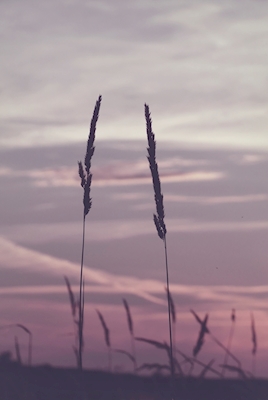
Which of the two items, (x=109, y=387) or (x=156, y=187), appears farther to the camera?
(x=156, y=187)

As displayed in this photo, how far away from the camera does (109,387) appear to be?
484cm

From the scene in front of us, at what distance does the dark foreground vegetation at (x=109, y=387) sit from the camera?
180 inches

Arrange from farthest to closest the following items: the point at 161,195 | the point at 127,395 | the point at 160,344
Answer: the point at 161,195
the point at 160,344
the point at 127,395

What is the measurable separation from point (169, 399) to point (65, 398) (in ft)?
2.51

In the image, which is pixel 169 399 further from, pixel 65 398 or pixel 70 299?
pixel 70 299

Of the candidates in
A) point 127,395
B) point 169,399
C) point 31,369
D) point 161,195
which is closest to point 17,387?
point 31,369

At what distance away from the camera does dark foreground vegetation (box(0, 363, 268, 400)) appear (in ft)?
15.0

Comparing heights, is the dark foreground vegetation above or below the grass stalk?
below

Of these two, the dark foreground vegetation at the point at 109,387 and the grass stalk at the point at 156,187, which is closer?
the dark foreground vegetation at the point at 109,387

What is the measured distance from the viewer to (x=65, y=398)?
4547mm

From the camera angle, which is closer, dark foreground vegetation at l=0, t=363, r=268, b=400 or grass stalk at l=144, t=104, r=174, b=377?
dark foreground vegetation at l=0, t=363, r=268, b=400

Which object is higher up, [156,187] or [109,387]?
[156,187]

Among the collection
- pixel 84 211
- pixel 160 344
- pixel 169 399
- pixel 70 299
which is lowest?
pixel 169 399

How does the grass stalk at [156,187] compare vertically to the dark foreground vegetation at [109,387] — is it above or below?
above
